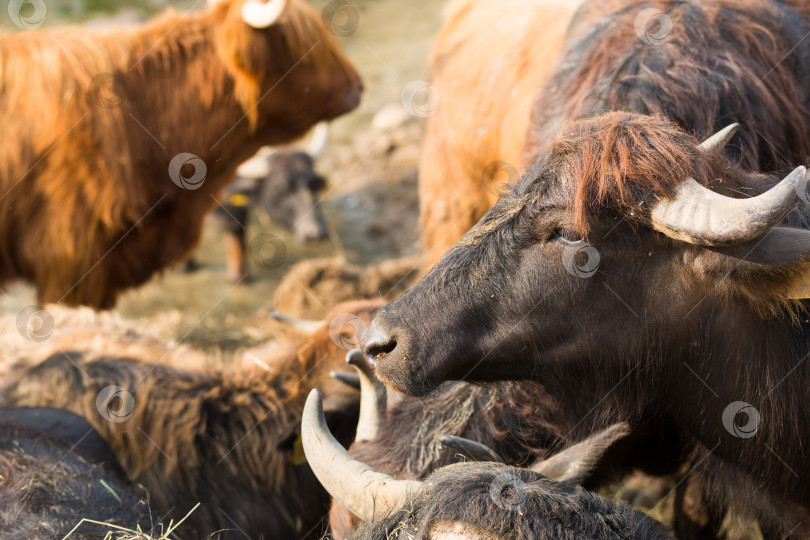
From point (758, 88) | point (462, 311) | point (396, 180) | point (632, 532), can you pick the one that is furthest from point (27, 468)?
point (396, 180)

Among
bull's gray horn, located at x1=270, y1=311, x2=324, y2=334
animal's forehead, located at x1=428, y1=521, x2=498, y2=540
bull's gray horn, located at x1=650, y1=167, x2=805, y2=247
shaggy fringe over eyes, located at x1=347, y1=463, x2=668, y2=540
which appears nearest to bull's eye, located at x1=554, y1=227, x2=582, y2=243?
bull's gray horn, located at x1=650, y1=167, x2=805, y2=247

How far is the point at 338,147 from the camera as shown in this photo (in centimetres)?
1168

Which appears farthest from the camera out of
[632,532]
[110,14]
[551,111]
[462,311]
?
[110,14]

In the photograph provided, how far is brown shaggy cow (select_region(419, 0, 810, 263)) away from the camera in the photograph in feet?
11.4

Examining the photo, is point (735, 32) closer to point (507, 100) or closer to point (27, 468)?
point (507, 100)

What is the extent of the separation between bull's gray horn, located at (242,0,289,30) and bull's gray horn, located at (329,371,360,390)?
10.7 feet

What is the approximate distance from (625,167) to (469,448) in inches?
48.1

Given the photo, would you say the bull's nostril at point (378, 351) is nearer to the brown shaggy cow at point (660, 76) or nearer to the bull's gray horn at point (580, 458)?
the bull's gray horn at point (580, 458)

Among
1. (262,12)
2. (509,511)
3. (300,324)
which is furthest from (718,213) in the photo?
(262,12)

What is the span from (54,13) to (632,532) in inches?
659

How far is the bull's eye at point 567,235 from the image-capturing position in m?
2.69

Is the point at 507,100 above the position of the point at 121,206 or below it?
below

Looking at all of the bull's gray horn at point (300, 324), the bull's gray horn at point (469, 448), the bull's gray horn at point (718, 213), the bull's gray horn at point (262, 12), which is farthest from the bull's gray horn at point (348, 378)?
the bull's gray horn at point (262, 12)

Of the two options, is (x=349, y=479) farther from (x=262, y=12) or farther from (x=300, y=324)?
(x=262, y=12)
